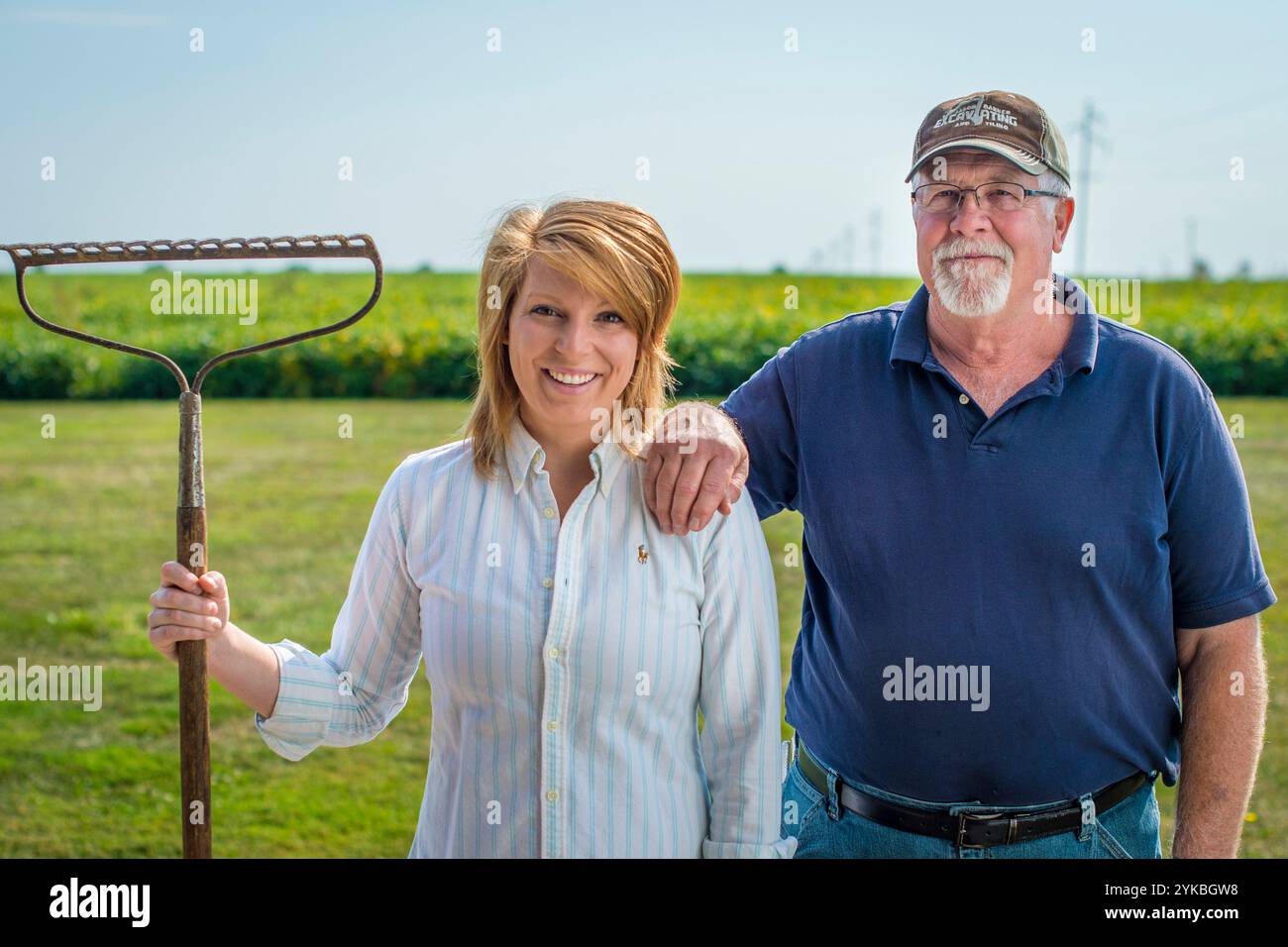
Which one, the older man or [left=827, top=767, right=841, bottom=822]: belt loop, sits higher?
the older man

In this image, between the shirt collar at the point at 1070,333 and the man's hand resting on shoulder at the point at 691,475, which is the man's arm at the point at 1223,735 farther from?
the man's hand resting on shoulder at the point at 691,475

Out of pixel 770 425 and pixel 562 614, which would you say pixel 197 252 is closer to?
pixel 562 614

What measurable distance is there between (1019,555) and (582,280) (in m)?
0.99

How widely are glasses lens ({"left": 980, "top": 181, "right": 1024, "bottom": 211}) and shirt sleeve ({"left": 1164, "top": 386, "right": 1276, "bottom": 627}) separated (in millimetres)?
522

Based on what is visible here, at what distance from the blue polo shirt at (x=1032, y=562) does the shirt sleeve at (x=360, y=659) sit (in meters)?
0.86

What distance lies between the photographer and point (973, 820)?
7.74 ft

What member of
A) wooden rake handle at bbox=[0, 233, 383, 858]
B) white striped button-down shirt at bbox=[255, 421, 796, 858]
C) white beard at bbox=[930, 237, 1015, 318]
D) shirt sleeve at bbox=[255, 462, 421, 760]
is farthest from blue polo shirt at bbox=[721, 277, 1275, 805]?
wooden rake handle at bbox=[0, 233, 383, 858]

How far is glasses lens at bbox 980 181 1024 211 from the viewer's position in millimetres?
2410

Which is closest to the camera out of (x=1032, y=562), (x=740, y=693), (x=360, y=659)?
(x=740, y=693)

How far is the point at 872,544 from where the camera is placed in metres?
2.38

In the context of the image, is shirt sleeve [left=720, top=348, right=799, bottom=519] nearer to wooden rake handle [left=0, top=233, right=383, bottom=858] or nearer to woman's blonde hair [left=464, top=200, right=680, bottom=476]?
woman's blonde hair [left=464, top=200, right=680, bottom=476]

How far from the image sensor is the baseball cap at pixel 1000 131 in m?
2.39

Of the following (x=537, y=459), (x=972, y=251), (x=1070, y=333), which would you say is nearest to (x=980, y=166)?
(x=972, y=251)

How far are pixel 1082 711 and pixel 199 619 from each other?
163 cm
